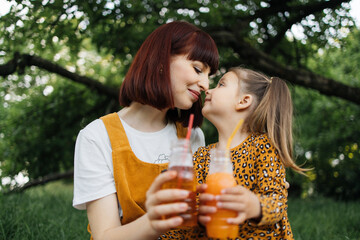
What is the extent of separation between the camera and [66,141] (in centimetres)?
431

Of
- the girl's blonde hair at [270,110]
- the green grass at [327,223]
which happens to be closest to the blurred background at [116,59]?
the green grass at [327,223]

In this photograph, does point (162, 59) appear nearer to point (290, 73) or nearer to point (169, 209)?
point (169, 209)

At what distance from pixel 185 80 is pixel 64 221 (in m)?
1.99

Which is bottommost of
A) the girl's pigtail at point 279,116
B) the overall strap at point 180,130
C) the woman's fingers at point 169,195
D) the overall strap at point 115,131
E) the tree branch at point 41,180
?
the tree branch at point 41,180

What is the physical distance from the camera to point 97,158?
1.62m

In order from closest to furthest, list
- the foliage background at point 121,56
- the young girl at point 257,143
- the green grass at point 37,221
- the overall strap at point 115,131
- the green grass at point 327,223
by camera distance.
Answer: the young girl at point 257,143 → the overall strap at point 115,131 → the green grass at point 37,221 → the green grass at point 327,223 → the foliage background at point 121,56

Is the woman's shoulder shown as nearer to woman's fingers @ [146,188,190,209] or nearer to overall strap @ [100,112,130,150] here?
overall strap @ [100,112,130,150]

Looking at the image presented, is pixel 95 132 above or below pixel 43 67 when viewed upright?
above

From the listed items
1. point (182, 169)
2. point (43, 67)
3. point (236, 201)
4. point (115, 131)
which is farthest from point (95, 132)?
point (43, 67)

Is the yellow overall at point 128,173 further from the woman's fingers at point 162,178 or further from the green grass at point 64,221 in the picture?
the green grass at point 64,221

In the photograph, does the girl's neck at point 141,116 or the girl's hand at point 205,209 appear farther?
the girl's neck at point 141,116

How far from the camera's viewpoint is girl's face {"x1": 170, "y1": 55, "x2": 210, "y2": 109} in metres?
1.79

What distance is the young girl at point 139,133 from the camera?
1.57 metres

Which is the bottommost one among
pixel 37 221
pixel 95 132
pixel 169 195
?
pixel 37 221
